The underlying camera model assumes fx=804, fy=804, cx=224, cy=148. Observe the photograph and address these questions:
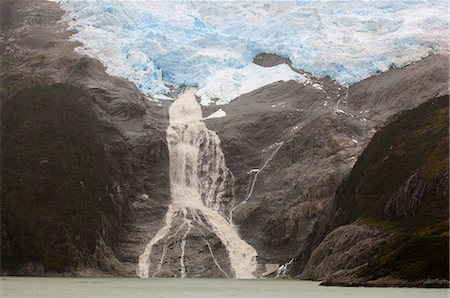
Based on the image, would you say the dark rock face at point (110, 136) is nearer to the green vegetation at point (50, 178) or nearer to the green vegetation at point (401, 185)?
the green vegetation at point (50, 178)

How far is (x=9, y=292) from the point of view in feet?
191

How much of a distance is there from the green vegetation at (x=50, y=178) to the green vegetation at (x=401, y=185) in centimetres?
3300

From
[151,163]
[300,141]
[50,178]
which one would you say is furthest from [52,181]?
[300,141]

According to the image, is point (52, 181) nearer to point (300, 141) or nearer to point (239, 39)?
point (300, 141)

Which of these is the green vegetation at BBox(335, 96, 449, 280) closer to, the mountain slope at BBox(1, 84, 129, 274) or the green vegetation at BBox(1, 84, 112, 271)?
the mountain slope at BBox(1, 84, 129, 274)

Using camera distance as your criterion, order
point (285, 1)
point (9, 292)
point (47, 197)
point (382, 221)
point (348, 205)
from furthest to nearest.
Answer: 1. point (285, 1)
2. point (47, 197)
3. point (348, 205)
4. point (382, 221)
5. point (9, 292)

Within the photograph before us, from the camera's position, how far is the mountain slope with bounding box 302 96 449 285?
66.8 metres

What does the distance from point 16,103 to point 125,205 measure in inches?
884

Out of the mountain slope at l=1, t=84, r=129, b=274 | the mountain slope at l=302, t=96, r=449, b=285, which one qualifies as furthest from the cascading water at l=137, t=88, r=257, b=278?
the mountain slope at l=302, t=96, r=449, b=285

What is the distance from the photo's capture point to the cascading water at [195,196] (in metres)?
105

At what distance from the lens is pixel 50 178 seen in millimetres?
107250

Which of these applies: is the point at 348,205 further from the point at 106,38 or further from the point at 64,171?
the point at 106,38

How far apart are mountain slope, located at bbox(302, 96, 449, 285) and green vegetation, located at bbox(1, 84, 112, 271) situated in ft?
98.4

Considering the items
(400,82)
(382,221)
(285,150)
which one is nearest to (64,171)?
(285,150)
